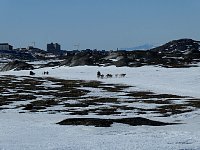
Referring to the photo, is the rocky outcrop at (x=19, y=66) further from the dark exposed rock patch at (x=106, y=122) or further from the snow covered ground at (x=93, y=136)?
the dark exposed rock patch at (x=106, y=122)

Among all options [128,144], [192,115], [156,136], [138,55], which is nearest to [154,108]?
[192,115]

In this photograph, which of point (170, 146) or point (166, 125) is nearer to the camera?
point (170, 146)

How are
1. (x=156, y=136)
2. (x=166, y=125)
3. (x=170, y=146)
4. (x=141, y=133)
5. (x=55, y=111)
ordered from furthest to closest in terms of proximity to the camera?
1. (x=55, y=111)
2. (x=166, y=125)
3. (x=141, y=133)
4. (x=156, y=136)
5. (x=170, y=146)

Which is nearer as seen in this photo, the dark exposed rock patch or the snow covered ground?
the snow covered ground

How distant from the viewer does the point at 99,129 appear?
2422 cm

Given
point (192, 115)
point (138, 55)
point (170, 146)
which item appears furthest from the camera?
point (138, 55)

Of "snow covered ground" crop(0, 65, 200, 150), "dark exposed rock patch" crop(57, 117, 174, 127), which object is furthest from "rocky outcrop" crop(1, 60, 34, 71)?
"dark exposed rock patch" crop(57, 117, 174, 127)

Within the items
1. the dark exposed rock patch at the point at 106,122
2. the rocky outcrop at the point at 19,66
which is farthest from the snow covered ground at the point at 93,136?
the rocky outcrop at the point at 19,66

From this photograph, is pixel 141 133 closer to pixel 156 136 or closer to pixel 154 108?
pixel 156 136

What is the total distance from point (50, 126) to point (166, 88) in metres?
41.9

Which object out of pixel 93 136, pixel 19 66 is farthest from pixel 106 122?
pixel 19 66

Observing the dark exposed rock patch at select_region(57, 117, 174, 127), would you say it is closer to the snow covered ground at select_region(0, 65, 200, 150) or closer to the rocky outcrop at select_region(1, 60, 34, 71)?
the snow covered ground at select_region(0, 65, 200, 150)

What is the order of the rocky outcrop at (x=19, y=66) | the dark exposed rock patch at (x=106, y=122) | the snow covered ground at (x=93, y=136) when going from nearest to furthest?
the snow covered ground at (x=93, y=136)
the dark exposed rock patch at (x=106, y=122)
the rocky outcrop at (x=19, y=66)

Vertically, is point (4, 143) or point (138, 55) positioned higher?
point (138, 55)
